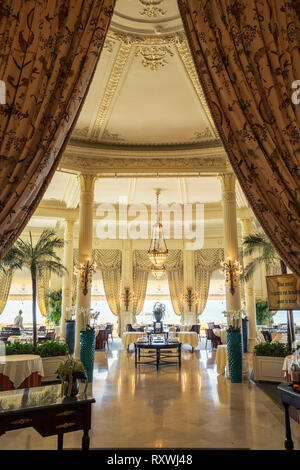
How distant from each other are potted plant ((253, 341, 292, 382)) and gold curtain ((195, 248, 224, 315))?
29.9 feet

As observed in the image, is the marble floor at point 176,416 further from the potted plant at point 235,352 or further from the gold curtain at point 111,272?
the gold curtain at point 111,272

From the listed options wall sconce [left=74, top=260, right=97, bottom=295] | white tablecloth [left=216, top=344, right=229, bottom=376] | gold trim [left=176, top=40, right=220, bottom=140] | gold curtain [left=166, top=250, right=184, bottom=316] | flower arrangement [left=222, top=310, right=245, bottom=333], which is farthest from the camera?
gold curtain [left=166, top=250, right=184, bottom=316]

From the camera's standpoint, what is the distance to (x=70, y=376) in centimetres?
301

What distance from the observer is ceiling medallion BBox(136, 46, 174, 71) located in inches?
212

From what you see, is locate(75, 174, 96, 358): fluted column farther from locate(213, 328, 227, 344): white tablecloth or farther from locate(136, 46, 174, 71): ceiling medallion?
locate(213, 328, 227, 344): white tablecloth

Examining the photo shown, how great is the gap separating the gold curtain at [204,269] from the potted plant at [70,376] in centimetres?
1382

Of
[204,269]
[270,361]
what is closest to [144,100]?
[270,361]

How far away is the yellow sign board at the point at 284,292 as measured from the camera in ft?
17.0

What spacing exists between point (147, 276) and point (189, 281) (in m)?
2.10

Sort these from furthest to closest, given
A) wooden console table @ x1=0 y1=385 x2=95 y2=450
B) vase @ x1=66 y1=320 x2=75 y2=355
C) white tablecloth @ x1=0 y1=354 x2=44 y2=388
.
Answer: vase @ x1=66 y1=320 x2=75 y2=355, white tablecloth @ x1=0 y1=354 x2=44 y2=388, wooden console table @ x1=0 y1=385 x2=95 y2=450

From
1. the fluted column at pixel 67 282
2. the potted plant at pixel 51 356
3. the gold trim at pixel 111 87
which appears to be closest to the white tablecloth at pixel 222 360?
the potted plant at pixel 51 356

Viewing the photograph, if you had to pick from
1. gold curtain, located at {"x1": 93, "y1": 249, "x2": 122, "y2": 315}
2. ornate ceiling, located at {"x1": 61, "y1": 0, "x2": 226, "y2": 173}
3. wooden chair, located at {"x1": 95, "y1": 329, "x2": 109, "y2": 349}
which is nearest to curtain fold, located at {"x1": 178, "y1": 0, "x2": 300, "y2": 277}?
ornate ceiling, located at {"x1": 61, "y1": 0, "x2": 226, "y2": 173}

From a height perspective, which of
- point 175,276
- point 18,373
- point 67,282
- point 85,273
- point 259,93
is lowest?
point 18,373

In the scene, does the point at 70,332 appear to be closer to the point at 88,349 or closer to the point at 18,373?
the point at 88,349
